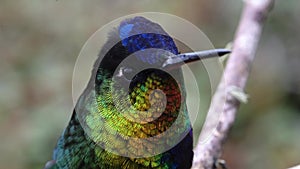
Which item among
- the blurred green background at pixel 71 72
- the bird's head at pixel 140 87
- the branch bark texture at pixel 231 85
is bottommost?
the blurred green background at pixel 71 72

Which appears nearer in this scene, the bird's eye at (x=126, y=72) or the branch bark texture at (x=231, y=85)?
the bird's eye at (x=126, y=72)

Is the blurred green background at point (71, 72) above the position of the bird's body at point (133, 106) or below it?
below

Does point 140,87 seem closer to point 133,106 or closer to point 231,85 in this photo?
point 133,106

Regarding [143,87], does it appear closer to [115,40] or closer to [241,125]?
[115,40]

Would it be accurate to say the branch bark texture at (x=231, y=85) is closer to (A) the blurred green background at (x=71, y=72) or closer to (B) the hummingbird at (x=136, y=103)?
(B) the hummingbird at (x=136, y=103)

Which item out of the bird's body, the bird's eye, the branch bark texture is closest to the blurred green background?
the branch bark texture

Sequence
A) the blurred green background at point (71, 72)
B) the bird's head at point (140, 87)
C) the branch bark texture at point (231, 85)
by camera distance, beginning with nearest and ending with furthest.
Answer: the bird's head at point (140, 87) → the branch bark texture at point (231, 85) → the blurred green background at point (71, 72)

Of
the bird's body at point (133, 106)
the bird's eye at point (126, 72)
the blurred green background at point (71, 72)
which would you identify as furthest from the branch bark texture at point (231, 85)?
the blurred green background at point (71, 72)
